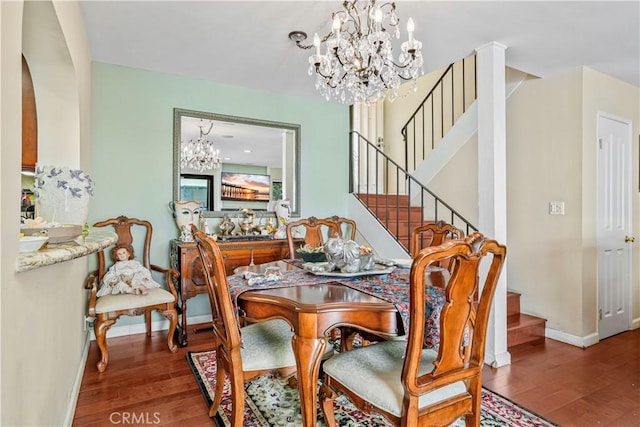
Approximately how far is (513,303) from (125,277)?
3487 mm

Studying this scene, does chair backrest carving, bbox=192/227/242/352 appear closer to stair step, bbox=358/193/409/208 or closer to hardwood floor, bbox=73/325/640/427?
→ hardwood floor, bbox=73/325/640/427

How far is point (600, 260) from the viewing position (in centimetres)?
342

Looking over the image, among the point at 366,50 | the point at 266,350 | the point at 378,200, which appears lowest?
the point at 266,350

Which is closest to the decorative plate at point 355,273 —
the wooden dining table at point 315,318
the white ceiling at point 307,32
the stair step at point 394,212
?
the wooden dining table at point 315,318

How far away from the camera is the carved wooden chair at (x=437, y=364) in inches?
49.5

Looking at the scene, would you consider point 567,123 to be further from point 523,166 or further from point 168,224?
point 168,224

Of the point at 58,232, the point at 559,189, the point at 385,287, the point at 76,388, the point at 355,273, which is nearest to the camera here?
the point at 58,232

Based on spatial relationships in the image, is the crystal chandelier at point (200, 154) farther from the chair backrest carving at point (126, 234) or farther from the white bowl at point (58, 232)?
the white bowl at point (58, 232)

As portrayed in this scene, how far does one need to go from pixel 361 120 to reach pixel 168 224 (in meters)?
3.66

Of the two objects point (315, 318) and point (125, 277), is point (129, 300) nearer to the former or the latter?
point (125, 277)

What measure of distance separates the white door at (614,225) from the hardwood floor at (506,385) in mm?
392

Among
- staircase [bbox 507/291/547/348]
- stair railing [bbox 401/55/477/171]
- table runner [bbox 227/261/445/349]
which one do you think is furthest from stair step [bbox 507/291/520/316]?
stair railing [bbox 401/55/477/171]

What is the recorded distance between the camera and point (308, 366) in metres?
1.54

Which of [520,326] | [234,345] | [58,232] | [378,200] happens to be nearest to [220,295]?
[234,345]
